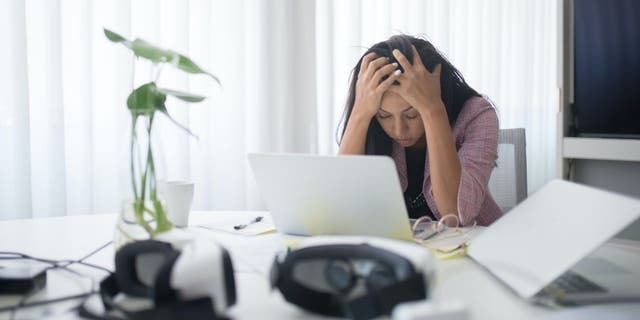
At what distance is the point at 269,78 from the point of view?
8.46 feet

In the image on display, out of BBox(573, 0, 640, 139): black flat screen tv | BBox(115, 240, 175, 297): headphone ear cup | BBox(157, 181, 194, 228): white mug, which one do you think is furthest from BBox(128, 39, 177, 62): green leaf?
BBox(573, 0, 640, 139): black flat screen tv

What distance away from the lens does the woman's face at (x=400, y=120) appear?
151 centimetres

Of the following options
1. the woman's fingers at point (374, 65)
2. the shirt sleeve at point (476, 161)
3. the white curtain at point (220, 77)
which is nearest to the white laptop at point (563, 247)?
the shirt sleeve at point (476, 161)

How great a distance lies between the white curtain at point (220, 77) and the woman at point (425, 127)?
26.1 inches

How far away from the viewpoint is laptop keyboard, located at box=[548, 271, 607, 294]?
2.51 feet

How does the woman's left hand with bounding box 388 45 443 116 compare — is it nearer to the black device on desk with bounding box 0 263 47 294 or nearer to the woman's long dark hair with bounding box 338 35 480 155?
the woman's long dark hair with bounding box 338 35 480 155

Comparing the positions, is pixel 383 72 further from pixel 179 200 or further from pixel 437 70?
pixel 179 200

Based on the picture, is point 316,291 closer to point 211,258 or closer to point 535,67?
point 211,258

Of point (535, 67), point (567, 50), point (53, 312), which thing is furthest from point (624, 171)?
point (535, 67)

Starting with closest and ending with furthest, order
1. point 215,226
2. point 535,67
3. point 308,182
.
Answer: point 308,182, point 215,226, point 535,67

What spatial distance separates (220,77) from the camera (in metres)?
2.39

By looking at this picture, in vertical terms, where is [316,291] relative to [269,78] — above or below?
below

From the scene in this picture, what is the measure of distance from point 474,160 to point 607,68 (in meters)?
0.47

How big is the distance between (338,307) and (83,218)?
90 centimetres
